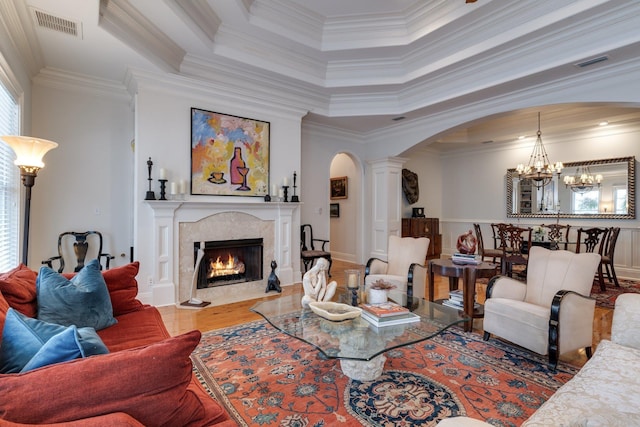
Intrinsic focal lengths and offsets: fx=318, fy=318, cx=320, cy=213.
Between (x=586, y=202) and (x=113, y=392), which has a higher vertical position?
(x=586, y=202)

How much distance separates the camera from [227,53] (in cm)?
386

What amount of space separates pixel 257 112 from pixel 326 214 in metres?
2.49

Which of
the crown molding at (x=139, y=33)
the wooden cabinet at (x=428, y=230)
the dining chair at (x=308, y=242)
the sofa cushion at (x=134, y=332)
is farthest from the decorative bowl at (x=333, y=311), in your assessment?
the wooden cabinet at (x=428, y=230)

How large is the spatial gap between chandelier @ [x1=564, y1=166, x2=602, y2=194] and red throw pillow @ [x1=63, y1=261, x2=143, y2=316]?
7.48m

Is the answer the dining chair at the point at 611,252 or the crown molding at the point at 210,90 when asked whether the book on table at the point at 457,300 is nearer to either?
the dining chair at the point at 611,252

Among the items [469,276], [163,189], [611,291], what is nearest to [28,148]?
[163,189]

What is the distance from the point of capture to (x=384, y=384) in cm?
219

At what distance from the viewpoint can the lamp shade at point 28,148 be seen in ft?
7.67

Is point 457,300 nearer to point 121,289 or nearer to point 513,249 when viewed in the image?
point 513,249

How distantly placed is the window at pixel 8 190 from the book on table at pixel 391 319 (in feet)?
10.3

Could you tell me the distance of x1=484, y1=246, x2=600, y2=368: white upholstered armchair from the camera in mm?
2375

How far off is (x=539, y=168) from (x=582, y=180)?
1.31 m

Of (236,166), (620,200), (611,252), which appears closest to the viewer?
(236,166)

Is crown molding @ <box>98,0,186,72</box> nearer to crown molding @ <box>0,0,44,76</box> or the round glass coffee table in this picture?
crown molding @ <box>0,0,44,76</box>
